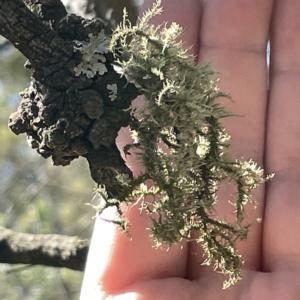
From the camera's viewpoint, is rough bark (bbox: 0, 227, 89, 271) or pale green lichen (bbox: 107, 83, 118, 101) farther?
rough bark (bbox: 0, 227, 89, 271)

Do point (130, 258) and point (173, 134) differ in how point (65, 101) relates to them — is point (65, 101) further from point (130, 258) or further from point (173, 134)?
point (130, 258)

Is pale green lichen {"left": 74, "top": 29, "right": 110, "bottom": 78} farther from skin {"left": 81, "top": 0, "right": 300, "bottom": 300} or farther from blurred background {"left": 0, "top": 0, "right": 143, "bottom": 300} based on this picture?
blurred background {"left": 0, "top": 0, "right": 143, "bottom": 300}

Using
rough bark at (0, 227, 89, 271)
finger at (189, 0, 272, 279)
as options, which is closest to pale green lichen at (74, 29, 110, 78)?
finger at (189, 0, 272, 279)

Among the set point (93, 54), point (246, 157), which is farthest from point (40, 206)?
point (93, 54)

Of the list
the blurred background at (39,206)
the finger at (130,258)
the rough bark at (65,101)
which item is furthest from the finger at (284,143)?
the blurred background at (39,206)

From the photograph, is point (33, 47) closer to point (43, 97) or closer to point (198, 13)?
point (43, 97)

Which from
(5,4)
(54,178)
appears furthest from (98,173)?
(54,178)

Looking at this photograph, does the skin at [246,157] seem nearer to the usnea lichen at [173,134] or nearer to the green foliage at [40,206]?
the usnea lichen at [173,134]
